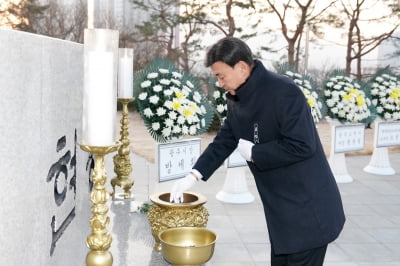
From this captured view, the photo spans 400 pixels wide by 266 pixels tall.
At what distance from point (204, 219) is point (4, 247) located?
1.97 metres

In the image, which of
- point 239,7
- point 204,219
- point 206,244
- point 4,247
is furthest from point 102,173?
point 239,7

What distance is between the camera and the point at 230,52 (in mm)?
2041

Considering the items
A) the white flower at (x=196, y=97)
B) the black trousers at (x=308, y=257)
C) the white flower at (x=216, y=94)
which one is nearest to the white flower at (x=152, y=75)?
the white flower at (x=196, y=97)

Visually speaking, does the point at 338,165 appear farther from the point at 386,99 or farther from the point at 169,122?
the point at 169,122

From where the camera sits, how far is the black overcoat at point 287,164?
204 centimetres

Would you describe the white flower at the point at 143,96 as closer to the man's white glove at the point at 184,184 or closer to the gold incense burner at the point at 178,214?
the gold incense burner at the point at 178,214

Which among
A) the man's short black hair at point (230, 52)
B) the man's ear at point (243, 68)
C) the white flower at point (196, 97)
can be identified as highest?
the man's short black hair at point (230, 52)

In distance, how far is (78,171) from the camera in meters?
2.81

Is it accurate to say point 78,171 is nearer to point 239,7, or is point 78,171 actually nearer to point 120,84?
point 120,84

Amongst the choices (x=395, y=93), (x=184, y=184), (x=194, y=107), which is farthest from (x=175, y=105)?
(x=395, y=93)

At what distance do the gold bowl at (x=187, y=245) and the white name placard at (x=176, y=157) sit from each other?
1125mm

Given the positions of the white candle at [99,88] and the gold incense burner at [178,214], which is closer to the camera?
the white candle at [99,88]

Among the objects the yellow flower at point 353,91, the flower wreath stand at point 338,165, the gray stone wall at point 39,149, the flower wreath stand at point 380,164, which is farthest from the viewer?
the flower wreath stand at point 380,164

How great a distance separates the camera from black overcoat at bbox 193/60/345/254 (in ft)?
6.68
